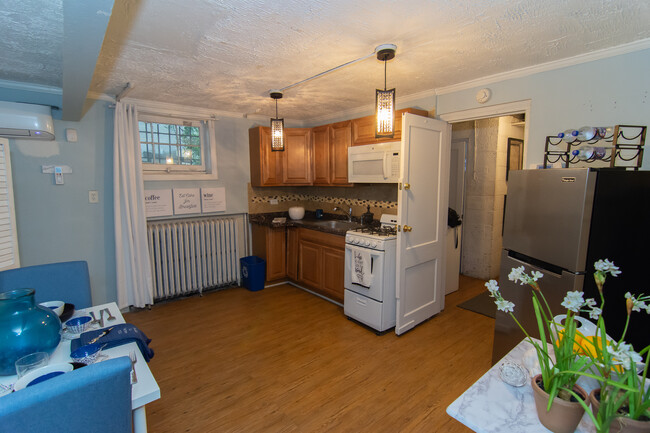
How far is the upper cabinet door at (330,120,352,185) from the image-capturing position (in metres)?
3.75

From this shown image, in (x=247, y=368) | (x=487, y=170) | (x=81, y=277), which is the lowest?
(x=247, y=368)

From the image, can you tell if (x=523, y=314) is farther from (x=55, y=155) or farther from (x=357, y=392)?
(x=55, y=155)

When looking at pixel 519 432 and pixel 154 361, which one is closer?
pixel 519 432

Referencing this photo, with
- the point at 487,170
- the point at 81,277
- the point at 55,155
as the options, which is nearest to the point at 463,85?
the point at 487,170

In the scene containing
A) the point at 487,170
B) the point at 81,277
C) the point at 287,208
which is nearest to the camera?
the point at 81,277

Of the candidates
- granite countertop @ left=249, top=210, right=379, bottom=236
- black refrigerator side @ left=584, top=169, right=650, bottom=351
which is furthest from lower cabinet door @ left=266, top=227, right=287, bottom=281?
black refrigerator side @ left=584, top=169, right=650, bottom=351

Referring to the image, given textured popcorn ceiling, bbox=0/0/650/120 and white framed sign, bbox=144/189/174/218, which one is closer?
textured popcorn ceiling, bbox=0/0/650/120

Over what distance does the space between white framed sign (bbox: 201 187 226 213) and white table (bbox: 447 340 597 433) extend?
366 centimetres

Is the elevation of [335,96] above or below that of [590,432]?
above

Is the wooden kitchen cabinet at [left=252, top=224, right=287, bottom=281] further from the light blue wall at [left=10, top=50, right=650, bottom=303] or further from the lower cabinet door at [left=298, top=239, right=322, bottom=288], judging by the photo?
the light blue wall at [left=10, top=50, right=650, bottom=303]

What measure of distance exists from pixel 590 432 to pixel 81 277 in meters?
2.48

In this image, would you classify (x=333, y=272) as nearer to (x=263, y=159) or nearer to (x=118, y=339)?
(x=263, y=159)

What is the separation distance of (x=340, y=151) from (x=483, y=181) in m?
2.14

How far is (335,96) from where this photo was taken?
3.35 metres
